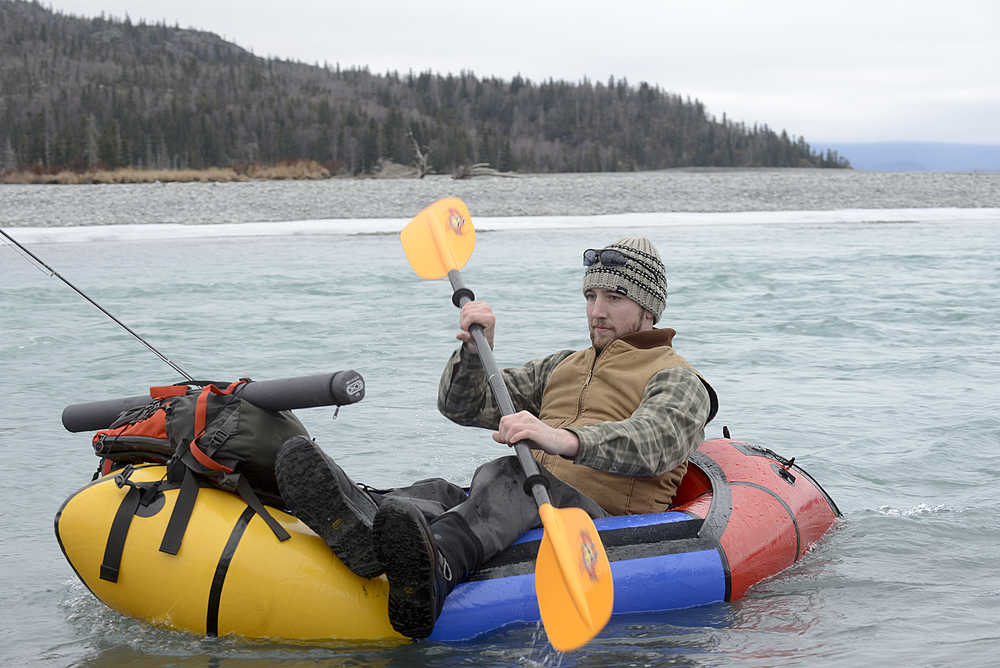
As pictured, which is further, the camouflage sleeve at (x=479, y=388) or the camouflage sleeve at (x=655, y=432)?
the camouflage sleeve at (x=479, y=388)

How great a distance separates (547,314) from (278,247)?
241 inches

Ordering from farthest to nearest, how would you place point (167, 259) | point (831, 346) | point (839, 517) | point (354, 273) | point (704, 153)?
1. point (704, 153)
2. point (167, 259)
3. point (354, 273)
4. point (831, 346)
5. point (839, 517)

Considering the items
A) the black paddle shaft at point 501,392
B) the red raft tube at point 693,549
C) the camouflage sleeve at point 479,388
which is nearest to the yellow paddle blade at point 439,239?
the black paddle shaft at point 501,392

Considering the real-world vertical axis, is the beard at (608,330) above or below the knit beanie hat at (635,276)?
below

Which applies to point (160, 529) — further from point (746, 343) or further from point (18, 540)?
point (746, 343)

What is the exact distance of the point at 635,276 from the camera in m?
3.15

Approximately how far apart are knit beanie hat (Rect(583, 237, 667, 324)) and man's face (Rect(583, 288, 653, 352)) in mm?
24

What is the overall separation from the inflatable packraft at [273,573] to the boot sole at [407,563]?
0.11 metres

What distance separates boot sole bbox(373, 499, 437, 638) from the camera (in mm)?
2613

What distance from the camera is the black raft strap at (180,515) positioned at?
2768 millimetres

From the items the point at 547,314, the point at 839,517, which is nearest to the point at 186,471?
the point at 839,517

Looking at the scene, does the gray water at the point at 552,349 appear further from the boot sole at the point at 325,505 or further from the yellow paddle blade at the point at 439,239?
the yellow paddle blade at the point at 439,239

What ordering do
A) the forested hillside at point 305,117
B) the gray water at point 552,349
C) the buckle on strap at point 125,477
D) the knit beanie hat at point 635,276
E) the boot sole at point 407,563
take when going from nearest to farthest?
the boot sole at point 407,563
the buckle on strap at point 125,477
the gray water at point 552,349
the knit beanie hat at point 635,276
the forested hillside at point 305,117

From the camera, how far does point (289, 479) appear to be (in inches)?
105
